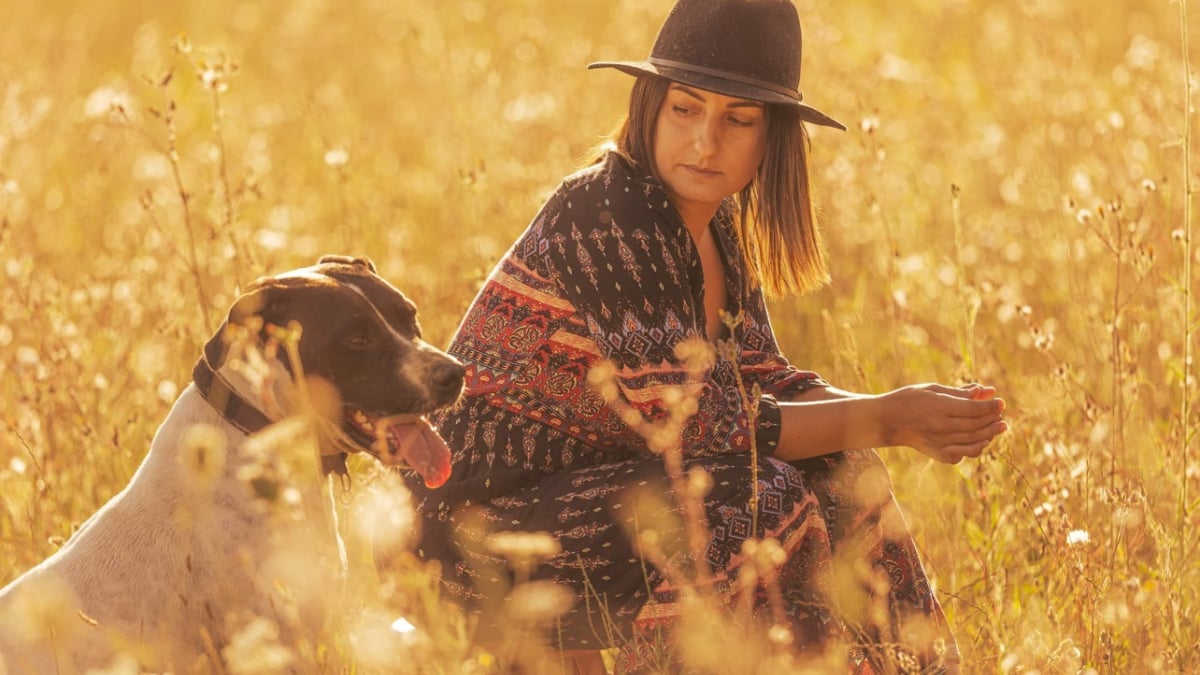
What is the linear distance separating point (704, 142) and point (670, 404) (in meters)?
0.70

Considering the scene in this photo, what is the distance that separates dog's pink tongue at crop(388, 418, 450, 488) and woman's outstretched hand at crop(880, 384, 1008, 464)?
3.34ft

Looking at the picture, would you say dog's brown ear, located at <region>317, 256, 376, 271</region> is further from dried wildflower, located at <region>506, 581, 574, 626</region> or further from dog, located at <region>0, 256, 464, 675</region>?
dried wildflower, located at <region>506, 581, 574, 626</region>

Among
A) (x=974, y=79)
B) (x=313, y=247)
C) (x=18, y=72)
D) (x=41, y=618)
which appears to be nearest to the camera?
(x=41, y=618)

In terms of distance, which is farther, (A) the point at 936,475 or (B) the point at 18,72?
(B) the point at 18,72

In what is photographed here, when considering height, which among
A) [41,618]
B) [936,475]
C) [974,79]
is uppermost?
[974,79]

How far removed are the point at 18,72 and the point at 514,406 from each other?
567 centimetres

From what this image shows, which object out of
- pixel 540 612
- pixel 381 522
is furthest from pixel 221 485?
pixel 540 612

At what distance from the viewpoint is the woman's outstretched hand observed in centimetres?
340

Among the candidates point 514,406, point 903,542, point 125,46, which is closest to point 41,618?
point 514,406

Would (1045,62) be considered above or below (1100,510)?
above

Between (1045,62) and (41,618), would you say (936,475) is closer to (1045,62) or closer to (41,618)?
(41,618)

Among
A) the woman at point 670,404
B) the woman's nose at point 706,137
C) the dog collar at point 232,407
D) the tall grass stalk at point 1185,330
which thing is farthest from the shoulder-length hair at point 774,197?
the dog collar at point 232,407

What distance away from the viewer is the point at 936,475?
15.1 feet

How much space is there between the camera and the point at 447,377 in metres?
3.30
